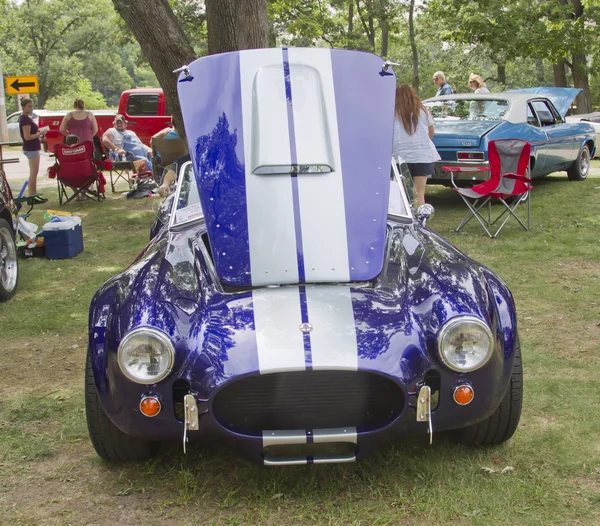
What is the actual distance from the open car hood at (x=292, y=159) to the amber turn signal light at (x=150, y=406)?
737mm

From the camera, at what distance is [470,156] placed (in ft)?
31.8

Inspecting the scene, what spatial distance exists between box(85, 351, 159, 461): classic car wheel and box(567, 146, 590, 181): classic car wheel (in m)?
11.0

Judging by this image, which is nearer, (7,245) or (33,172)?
(7,245)

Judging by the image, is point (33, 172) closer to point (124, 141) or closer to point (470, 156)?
point (124, 141)

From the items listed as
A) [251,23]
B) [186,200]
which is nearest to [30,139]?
[251,23]

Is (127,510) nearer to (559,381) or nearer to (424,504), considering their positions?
(424,504)

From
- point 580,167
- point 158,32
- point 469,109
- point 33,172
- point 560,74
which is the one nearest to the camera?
point 158,32

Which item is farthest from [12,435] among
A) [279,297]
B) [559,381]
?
[559,381]

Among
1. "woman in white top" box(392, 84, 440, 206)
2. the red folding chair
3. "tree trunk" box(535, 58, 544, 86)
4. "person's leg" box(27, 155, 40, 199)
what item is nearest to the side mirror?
"woman in white top" box(392, 84, 440, 206)

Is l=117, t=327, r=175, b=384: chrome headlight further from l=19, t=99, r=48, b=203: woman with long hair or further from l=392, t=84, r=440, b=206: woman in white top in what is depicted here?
l=19, t=99, r=48, b=203: woman with long hair

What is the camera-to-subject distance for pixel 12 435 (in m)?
3.79

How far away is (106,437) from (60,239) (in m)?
5.05

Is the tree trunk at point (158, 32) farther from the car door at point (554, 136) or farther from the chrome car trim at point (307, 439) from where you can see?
the chrome car trim at point (307, 439)

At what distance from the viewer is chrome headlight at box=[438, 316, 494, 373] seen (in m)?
2.96
